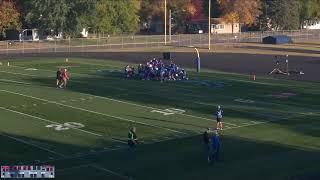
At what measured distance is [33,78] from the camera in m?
49.0

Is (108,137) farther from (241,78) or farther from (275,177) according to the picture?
(241,78)

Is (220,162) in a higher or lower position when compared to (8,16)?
lower

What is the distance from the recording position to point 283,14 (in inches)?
4850

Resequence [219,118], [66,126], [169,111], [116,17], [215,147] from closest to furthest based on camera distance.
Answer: [215,147]
[219,118]
[66,126]
[169,111]
[116,17]

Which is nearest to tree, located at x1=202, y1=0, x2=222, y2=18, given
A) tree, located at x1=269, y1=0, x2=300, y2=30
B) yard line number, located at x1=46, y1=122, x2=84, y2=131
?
tree, located at x1=269, y1=0, x2=300, y2=30

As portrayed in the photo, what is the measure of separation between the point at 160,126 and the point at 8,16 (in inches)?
2553

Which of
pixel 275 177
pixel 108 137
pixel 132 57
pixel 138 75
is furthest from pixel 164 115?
pixel 132 57

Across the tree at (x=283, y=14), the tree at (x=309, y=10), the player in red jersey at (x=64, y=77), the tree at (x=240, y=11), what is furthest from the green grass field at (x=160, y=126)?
the tree at (x=309, y=10)

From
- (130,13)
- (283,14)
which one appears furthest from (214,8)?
(130,13)

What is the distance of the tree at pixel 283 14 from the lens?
122938 millimetres

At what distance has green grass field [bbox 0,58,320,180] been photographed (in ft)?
75.0

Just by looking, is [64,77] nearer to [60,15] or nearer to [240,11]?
[60,15]

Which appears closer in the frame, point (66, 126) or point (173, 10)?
point (66, 126)

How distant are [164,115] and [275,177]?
12.6 meters
